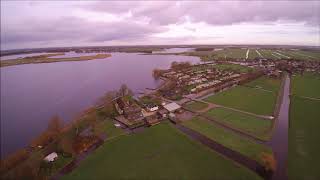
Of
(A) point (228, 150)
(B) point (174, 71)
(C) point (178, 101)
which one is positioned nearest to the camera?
(A) point (228, 150)

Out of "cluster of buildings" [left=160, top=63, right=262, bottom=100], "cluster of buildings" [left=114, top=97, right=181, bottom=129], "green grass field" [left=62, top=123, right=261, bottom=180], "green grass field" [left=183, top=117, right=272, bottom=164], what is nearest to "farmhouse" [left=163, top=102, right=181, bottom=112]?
"cluster of buildings" [left=114, top=97, right=181, bottom=129]

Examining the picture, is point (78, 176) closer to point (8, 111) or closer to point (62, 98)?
point (8, 111)

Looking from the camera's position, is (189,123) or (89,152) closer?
(89,152)

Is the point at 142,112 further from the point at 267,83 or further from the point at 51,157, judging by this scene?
the point at 267,83

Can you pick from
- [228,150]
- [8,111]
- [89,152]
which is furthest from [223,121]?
[8,111]

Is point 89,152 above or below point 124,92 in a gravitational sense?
below

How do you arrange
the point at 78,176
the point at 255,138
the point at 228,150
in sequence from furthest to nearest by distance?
the point at 255,138 → the point at 228,150 → the point at 78,176

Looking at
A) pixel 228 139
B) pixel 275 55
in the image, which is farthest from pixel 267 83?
pixel 275 55

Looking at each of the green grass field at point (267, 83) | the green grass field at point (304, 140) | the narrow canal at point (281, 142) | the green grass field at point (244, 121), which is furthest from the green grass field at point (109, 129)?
the green grass field at point (267, 83)
